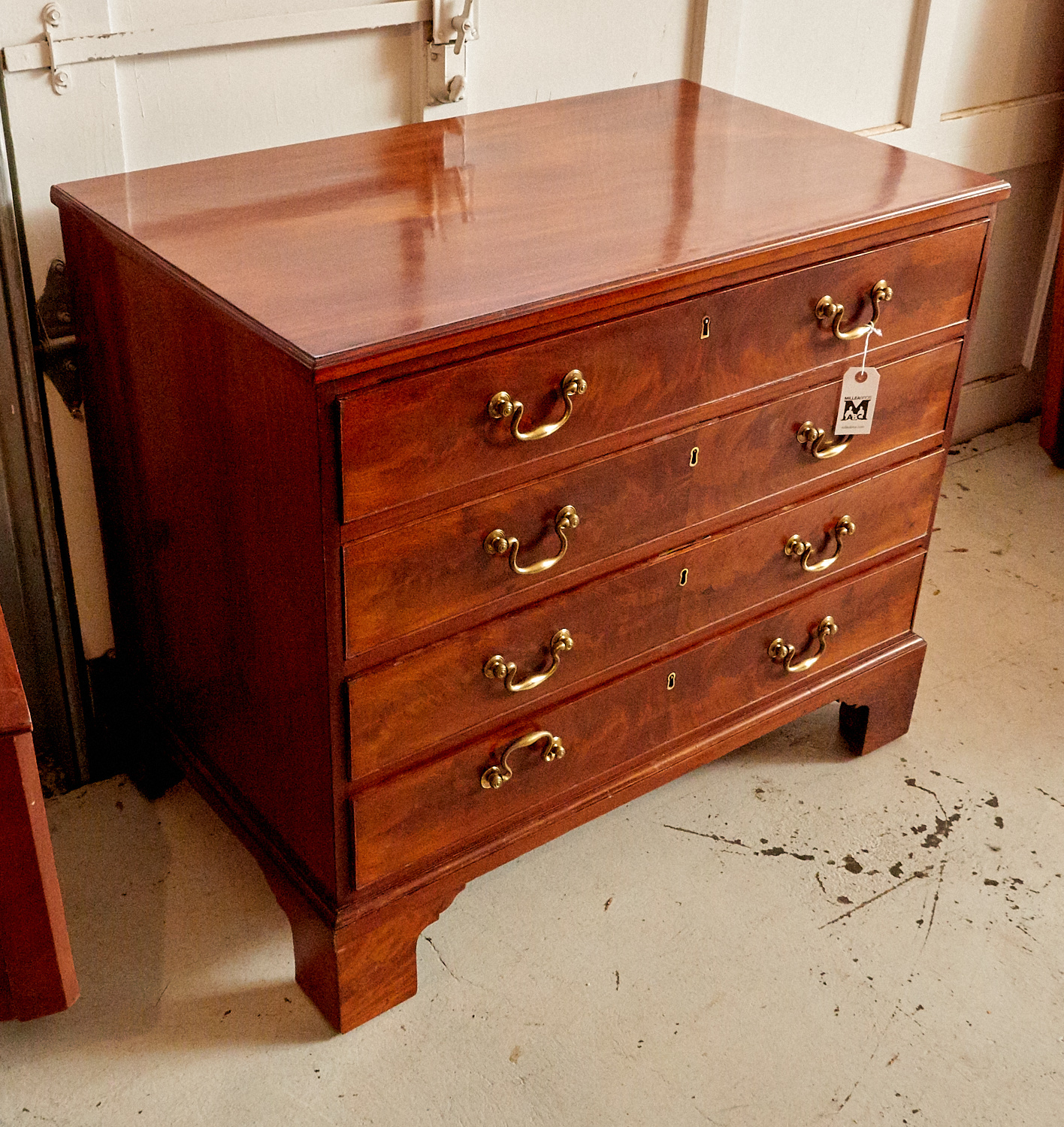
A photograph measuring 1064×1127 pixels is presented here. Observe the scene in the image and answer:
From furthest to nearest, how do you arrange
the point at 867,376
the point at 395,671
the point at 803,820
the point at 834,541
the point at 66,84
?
the point at 803,820 → the point at 834,541 → the point at 867,376 → the point at 66,84 → the point at 395,671

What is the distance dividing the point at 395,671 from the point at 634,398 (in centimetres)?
41

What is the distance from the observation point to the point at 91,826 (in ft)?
6.25

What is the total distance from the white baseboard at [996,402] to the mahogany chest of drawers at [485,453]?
3.82 ft

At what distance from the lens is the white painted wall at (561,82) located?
1.60 metres

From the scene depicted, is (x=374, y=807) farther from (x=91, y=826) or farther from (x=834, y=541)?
(x=834, y=541)

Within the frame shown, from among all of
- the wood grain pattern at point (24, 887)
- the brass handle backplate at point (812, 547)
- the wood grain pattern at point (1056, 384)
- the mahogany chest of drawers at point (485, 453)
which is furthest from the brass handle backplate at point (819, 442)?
the wood grain pattern at point (1056, 384)

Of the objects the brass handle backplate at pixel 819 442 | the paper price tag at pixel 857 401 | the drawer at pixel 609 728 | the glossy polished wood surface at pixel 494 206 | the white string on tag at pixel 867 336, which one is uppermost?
the glossy polished wood surface at pixel 494 206

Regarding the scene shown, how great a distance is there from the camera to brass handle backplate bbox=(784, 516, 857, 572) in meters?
1.75

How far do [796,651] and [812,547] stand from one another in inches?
7.3

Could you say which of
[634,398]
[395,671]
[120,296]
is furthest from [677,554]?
[120,296]

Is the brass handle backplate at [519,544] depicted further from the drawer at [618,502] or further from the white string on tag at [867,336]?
the white string on tag at [867,336]

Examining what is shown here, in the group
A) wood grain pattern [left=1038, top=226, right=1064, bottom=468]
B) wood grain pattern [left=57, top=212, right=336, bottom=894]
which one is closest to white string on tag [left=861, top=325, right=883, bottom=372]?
wood grain pattern [left=57, top=212, right=336, bottom=894]

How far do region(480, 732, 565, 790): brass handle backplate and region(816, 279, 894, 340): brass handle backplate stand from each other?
618 millimetres

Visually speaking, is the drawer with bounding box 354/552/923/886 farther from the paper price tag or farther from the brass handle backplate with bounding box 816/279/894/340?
the brass handle backplate with bounding box 816/279/894/340
